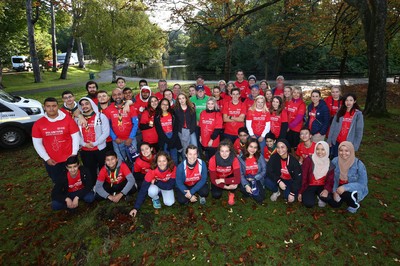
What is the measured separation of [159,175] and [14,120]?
293 inches

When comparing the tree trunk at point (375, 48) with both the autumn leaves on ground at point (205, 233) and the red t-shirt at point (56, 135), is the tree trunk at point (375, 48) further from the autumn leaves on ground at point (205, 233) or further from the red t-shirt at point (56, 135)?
the red t-shirt at point (56, 135)

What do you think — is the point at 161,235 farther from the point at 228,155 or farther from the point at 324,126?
the point at 324,126

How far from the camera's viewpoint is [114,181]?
17.3 feet

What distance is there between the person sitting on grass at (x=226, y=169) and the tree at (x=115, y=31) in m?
21.4

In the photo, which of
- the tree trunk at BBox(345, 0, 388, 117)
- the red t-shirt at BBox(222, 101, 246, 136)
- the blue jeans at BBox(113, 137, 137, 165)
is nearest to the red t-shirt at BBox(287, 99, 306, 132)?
the red t-shirt at BBox(222, 101, 246, 136)

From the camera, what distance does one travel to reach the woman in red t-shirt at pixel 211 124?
618 centimetres

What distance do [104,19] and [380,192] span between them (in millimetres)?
27577

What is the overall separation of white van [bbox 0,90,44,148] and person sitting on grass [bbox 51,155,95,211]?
5829 mm

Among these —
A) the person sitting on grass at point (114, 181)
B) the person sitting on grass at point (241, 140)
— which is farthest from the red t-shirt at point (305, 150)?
the person sitting on grass at point (114, 181)

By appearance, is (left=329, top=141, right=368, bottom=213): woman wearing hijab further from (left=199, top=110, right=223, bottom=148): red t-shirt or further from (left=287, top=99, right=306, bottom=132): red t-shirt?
(left=199, top=110, right=223, bottom=148): red t-shirt

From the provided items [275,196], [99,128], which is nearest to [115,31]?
[99,128]

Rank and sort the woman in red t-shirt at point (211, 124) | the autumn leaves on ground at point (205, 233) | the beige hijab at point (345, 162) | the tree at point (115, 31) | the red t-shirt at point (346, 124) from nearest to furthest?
the autumn leaves on ground at point (205, 233) → the beige hijab at point (345, 162) → the red t-shirt at point (346, 124) → the woman in red t-shirt at point (211, 124) → the tree at point (115, 31)

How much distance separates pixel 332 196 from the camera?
5.03 meters

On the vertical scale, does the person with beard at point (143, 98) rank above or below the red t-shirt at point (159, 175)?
above
